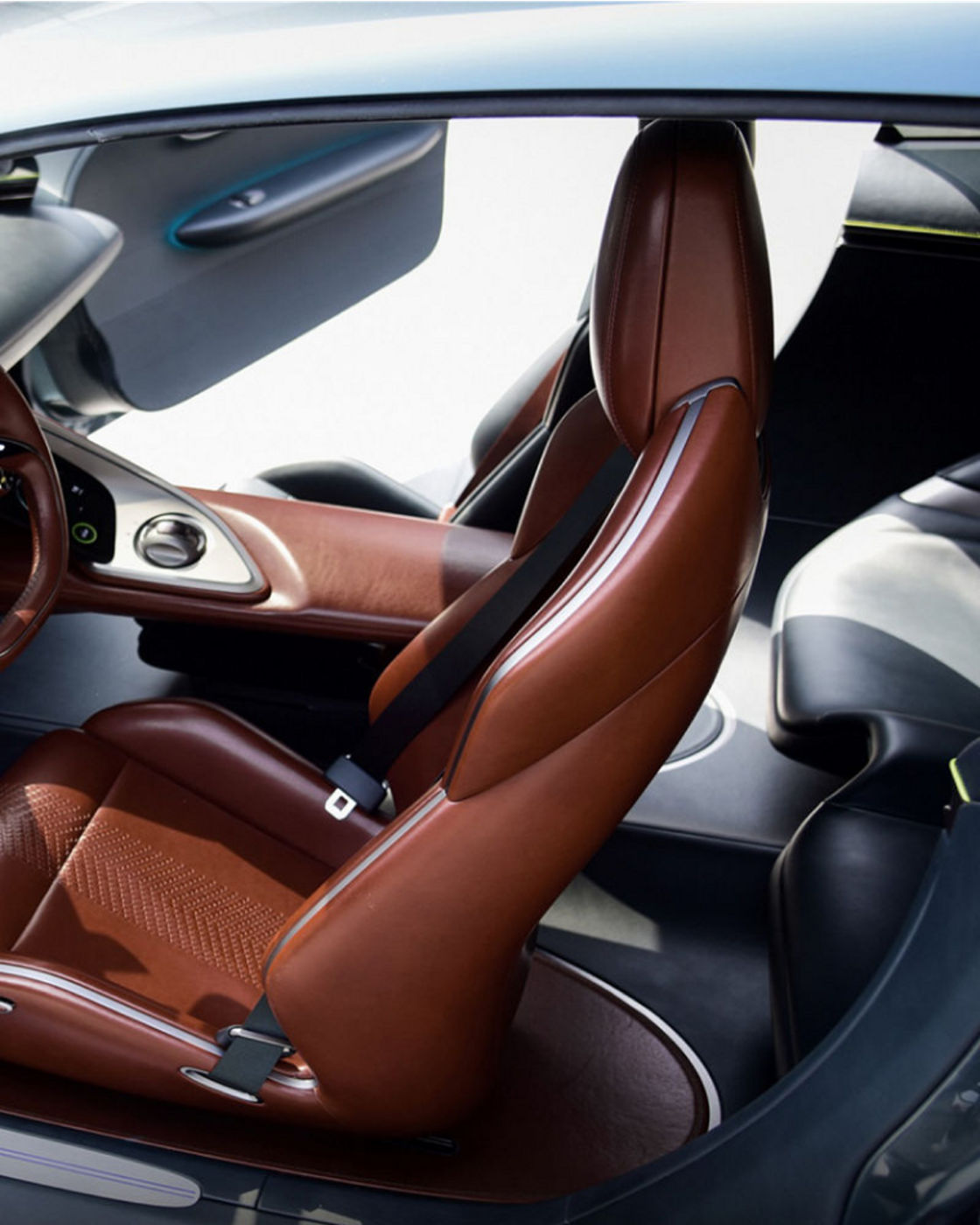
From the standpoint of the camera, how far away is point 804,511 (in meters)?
2.32

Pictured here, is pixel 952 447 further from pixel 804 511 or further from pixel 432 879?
pixel 432 879

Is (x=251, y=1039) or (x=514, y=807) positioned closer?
(x=514, y=807)

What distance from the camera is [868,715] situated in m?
1.38

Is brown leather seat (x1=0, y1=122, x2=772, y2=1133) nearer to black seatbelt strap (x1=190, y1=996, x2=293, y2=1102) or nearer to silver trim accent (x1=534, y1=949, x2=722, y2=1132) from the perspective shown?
black seatbelt strap (x1=190, y1=996, x2=293, y2=1102)

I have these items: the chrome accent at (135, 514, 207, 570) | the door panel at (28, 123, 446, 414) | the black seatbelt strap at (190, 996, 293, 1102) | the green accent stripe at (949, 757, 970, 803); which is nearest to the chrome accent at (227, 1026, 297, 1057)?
the black seatbelt strap at (190, 996, 293, 1102)

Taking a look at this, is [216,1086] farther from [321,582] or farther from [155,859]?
[321,582]

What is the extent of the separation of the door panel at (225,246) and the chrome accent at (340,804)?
144 centimetres

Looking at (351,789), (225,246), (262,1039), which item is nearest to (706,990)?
(351,789)

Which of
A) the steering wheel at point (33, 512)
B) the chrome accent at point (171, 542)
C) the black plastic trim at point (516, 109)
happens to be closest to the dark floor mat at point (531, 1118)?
the steering wheel at point (33, 512)

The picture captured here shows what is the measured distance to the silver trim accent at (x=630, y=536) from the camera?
2.48 feet

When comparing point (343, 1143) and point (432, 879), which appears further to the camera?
point (343, 1143)

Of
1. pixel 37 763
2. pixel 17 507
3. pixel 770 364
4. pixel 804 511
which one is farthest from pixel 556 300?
pixel 770 364

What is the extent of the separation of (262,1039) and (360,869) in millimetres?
234

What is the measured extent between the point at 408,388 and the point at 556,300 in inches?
17.3
